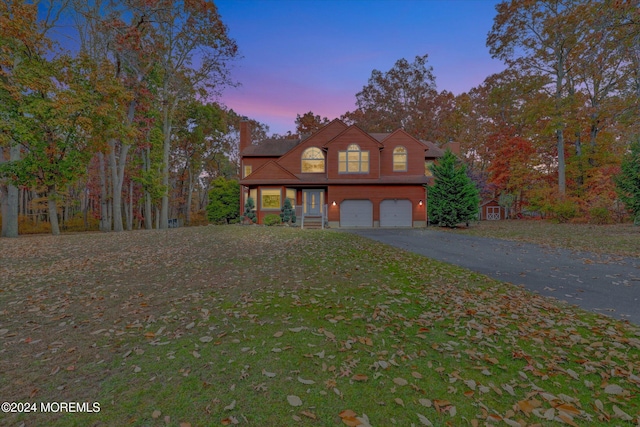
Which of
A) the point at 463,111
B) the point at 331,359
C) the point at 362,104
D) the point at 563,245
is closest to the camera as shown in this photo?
the point at 331,359

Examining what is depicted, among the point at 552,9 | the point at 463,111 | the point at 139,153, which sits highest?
the point at 552,9

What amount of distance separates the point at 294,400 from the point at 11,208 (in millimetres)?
20920

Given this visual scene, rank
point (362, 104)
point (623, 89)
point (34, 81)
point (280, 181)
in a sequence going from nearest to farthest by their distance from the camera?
point (34, 81)
point (623, 89)
point (280, 181)
point (362, 104)

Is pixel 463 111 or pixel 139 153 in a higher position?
pixel 463 111

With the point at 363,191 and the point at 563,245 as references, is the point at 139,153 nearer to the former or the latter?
the point at 363,191

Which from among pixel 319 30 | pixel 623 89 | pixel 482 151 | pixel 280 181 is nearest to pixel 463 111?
pixel 482 151

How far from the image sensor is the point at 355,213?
869 inches

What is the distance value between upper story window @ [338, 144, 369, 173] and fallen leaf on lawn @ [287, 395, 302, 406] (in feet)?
66.9

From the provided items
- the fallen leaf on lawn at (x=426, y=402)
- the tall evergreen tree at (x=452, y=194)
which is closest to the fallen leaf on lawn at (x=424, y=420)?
the fallen leaf on lawn at (x=426, y=402)

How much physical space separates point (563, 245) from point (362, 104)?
3279 cm

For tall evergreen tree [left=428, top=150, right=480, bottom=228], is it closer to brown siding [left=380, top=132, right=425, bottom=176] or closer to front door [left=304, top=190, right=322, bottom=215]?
brown siding [left=380, top=132, right=425, bottom=176]

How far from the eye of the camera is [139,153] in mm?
27094

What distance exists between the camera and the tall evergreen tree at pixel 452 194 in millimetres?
18016

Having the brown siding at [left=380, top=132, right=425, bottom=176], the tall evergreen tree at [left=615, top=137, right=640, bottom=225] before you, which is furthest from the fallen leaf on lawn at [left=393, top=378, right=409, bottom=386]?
the brown siding at [left=380, top=132, right=425, bottom=176]
